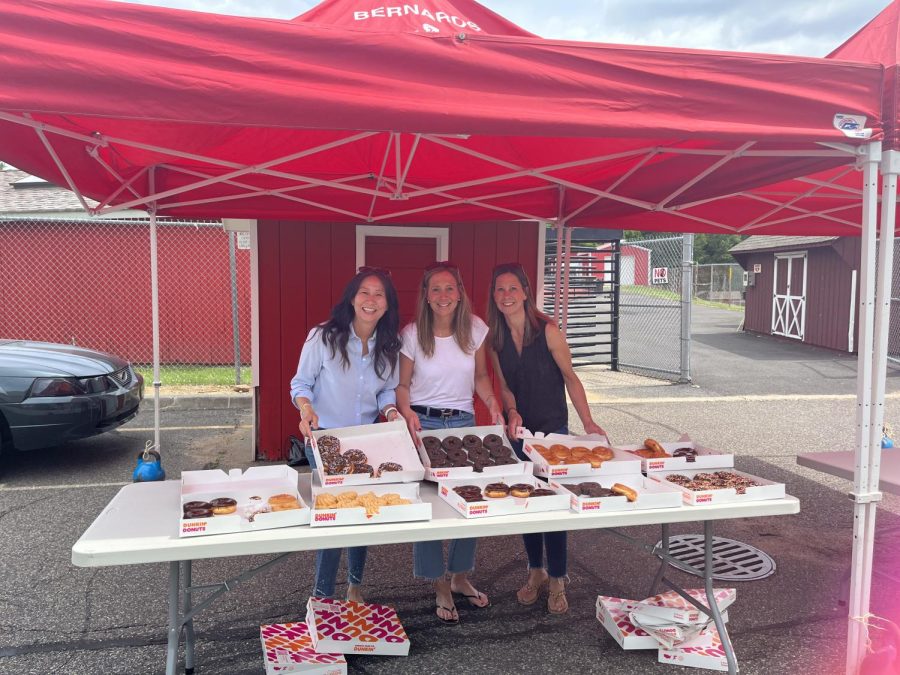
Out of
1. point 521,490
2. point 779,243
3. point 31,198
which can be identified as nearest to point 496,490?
point 521,490

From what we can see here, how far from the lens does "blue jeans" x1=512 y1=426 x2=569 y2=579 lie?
3.58m

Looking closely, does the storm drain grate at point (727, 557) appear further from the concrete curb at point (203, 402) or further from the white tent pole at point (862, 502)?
the concrete curb at point (203, 402)

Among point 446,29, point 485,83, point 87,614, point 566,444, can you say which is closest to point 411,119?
point 485,83

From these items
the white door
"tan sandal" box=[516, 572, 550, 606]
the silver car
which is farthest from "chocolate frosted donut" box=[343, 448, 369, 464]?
the white door

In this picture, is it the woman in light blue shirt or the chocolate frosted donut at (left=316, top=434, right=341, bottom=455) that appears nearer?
the chocolate frosted donut at (left=316, top=434, right=341, bottom=455)

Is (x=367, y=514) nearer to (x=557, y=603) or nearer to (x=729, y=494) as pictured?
(x=729, y=494)

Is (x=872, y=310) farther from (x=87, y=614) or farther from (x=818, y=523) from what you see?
(x=87, y=614)

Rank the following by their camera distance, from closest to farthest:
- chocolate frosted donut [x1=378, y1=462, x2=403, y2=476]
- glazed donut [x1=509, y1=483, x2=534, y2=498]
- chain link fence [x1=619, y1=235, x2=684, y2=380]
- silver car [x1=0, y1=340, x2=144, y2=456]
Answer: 1. glazed donut [x1=509, y1=483, x2=534, y2=498]
2. chocolate frosted donut [x1=378, y1=462, x2=403, y2=476]
3. silver car [x1=0, y1=340, x2=144, y2=456]
4. chain link fence [x1=619, y1=235, x2=684, y2=380]

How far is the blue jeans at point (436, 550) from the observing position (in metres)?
3.42

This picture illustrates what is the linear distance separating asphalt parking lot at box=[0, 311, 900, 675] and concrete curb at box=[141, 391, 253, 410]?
2.34m

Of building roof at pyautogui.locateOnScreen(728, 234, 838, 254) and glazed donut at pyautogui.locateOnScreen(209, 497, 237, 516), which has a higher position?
building roof at pyautogui.locateOnScreen(728, 234, 838, 254)

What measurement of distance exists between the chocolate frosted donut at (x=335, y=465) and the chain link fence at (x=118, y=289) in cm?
931

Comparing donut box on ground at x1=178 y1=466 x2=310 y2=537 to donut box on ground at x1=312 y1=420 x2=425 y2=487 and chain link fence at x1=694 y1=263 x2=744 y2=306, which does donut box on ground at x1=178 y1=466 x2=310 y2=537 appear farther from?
chain link fence at x1=694 y1=263 x2=744 y2=306

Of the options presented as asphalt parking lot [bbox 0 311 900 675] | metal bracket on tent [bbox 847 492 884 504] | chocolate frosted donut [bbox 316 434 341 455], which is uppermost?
chocolate frosted donut [bbox 316 434 341 455]
